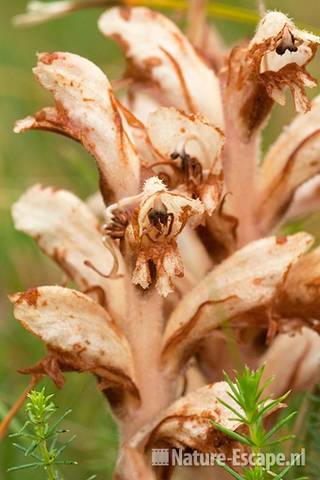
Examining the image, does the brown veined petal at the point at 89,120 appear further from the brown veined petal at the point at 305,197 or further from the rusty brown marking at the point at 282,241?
the brown veined petal at the point at 305,197

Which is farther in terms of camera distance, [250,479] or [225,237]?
[225,237]

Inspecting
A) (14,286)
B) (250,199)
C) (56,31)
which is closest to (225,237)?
(250,199)

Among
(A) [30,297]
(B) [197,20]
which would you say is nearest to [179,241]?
(A) [30,297]

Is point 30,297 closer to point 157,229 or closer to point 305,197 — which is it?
point 157,229

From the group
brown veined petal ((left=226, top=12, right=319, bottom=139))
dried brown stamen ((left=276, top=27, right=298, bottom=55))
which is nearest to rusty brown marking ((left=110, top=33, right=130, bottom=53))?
brown veined petal ((left=226, top=12, right=319, bottom=139))

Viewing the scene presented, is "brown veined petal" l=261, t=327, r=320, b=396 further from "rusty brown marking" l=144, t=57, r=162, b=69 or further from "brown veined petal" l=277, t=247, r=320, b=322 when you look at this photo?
"rusty brown marking" l=144, t=57, r=162, b=69

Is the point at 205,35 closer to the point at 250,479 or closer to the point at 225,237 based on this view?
the point at 225,237
